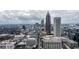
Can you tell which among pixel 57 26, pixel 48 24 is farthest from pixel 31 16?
pixel 57 26

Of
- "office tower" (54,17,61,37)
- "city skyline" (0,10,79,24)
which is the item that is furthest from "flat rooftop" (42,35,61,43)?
"city skyline" (0,10,79,24)

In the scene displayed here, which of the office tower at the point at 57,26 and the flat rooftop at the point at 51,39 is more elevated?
the office tower at the point at 57,26

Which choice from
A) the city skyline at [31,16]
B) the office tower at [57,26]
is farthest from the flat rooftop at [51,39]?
the city skyline at [31,16]

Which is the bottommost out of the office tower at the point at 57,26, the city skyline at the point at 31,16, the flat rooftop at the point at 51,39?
the flat rooftop at the point at 51,39

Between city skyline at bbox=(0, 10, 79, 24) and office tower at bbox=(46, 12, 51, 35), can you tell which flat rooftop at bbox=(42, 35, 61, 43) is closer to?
office tower at bbox=(46, 12, 51, 35)

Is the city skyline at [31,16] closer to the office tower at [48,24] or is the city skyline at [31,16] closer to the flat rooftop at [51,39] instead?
the office tower at [48,24]

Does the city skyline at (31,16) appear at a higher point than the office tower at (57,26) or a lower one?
higher
